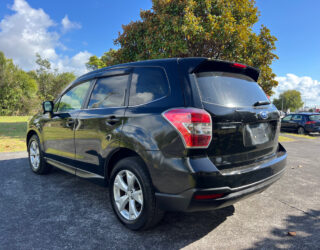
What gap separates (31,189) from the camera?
3.91 meters

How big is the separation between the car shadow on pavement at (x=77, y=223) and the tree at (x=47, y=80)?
131 feet

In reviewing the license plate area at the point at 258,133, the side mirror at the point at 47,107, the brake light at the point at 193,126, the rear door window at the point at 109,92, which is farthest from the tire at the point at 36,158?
the license plate area at the point at 258,133

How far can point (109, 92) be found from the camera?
122 inches

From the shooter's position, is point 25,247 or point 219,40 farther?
point 219,40

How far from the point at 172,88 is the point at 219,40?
814cm

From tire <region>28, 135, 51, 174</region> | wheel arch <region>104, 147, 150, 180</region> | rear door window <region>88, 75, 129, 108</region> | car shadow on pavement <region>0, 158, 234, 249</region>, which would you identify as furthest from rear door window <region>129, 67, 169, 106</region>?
tire <region>28, 135, 51, 174</region>

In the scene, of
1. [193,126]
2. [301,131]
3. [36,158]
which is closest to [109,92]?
[193,126]

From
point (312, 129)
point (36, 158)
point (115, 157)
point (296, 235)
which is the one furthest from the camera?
point (312, 129)

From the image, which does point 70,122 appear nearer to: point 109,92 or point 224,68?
point 109,92

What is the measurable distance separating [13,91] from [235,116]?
36.6 meters

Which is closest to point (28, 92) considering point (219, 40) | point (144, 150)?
point (219, 40)

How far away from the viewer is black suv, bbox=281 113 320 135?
14.9m

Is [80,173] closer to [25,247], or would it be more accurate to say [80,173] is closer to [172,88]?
[25,247]

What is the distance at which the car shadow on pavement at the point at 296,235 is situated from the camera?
2.32 metres
